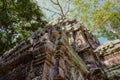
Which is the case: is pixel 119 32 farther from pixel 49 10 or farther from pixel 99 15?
pixel 49 10

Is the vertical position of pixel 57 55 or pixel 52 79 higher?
pixel 57 55

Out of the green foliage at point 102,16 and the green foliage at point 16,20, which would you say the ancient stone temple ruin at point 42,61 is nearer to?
the green foliage at point 16,20

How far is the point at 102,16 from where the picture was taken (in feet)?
47.5

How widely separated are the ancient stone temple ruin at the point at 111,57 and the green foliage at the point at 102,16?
6879 mm

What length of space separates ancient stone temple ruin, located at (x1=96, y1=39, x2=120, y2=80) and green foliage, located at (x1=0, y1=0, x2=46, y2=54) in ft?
13.3

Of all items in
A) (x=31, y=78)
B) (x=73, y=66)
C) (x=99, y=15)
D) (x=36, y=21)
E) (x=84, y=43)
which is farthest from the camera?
(x=99, y=15)

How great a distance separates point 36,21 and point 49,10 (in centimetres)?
454

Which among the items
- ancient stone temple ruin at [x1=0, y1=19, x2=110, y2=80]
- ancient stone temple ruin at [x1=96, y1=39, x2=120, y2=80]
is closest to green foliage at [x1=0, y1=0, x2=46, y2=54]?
ancient stone temple ruin at [x1=96, y1=39, x2=120, y2=80]

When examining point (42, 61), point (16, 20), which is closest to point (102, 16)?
point (16, 20)

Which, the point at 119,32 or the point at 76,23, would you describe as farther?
the point at 119,32

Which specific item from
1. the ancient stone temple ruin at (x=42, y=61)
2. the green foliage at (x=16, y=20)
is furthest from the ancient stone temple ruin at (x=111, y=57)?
the green foliage at (x=16, y=20)

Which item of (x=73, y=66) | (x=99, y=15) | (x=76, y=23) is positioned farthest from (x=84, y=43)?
(x=99, y=15)

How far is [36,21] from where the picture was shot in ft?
35.0

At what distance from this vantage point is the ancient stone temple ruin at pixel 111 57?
22.3ft
